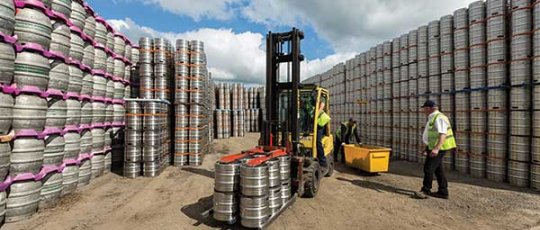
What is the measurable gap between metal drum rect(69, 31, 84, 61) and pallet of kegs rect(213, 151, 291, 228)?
5231 millimetres

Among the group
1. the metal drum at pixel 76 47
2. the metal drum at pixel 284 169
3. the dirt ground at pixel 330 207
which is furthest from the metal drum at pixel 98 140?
the metal drum at pixel 284 169

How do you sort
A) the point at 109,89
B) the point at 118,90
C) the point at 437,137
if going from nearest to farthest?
the point at 437,137
the point at 109,89
the point at 118,90

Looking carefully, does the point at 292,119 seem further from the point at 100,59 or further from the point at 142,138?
the point at 100,59

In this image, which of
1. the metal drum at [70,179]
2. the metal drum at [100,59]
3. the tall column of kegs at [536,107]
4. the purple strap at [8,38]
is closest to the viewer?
the purple strap at [8,38]

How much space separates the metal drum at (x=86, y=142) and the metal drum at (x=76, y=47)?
80.1 inches

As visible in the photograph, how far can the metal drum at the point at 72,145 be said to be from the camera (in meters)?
6.94

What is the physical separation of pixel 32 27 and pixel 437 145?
891 centimetres

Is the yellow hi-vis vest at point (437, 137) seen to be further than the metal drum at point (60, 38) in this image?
Yes

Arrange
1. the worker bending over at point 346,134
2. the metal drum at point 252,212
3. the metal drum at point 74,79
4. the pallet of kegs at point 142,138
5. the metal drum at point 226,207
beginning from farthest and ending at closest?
the worker bending over at point 346,134, the pallet of kegs at point 142,138, the metal drum at point 74,79, the metal drum at point 226,207, the metal drum at point 252,212

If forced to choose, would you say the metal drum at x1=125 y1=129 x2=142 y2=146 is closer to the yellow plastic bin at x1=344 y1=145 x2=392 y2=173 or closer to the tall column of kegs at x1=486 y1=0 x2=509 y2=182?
the yellow plastic bin at x1=344 y1=145 x2=392 y2=173

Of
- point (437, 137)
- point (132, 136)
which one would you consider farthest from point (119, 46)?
point (437, 137)

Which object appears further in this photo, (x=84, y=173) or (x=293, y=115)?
(x=84, y=173)

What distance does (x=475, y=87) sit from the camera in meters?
8.80

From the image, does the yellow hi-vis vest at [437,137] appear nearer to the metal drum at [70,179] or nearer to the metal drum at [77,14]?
the metal drum at [70,179]
